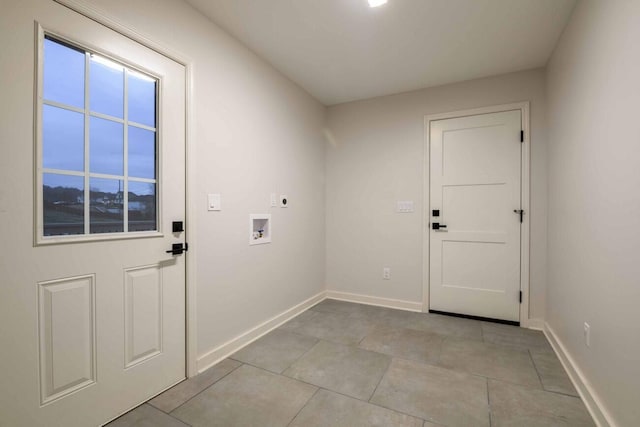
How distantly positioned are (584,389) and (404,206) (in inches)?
84.0

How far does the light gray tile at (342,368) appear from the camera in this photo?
1.92m

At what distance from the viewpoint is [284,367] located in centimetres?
215

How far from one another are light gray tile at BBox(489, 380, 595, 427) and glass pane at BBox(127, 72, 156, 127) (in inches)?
106

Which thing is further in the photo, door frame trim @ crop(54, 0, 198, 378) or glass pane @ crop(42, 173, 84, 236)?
door frame trim @ crop(54, 0, 198, 378)

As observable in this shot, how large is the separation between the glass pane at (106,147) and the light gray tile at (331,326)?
2.05m

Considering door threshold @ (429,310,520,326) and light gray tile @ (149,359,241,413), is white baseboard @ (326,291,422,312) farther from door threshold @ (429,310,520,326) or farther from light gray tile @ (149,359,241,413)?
light gray tile @ (149,359,241,413)

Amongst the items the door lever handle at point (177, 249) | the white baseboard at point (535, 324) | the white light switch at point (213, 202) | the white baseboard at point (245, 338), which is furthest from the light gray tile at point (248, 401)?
the white baseboard at point (535, 324)

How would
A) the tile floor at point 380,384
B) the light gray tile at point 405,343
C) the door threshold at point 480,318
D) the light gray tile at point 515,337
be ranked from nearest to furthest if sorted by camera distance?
the tile floor at point 380,384
the light gray tile at point 405,343
the light gray tile at point 515,337
the door threshold at point 480,318

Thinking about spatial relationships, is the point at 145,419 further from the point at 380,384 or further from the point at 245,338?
the point at 380,384

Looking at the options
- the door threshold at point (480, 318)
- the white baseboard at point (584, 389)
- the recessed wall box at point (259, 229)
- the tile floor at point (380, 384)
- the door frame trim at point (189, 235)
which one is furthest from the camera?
the door threshold at point (480, 318)

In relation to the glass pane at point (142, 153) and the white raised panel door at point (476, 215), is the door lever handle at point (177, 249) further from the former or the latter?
the white raised panel door at point (476, 215)

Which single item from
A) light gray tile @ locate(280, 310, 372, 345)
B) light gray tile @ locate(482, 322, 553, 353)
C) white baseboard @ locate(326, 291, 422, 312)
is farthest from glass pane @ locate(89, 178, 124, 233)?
light gray tile @ locate(482, 322, 553, 353)

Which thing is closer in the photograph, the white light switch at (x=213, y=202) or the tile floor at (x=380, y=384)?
the tile floor at (x=380, y=384)

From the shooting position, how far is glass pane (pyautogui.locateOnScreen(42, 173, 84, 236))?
1373mm
